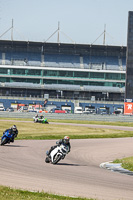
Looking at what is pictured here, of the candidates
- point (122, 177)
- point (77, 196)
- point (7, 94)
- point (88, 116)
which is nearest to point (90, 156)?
point (122, 177)

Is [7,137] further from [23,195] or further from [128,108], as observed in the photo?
[128,108]

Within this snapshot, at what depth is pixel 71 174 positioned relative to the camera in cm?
1722

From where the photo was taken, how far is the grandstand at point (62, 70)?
11525cm

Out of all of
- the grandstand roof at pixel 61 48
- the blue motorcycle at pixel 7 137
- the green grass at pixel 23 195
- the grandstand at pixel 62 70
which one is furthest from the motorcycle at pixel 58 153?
the grandstand roof at pixel 61 48

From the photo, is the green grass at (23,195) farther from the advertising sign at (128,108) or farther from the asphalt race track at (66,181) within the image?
the advertising sign at (128,108)

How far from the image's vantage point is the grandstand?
11525cm

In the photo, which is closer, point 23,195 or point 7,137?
point 23,195

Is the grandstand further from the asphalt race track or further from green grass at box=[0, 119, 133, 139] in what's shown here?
the asphalt race track

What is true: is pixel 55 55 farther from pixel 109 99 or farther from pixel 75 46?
pixel 109 99

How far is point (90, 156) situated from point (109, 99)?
8762 cm

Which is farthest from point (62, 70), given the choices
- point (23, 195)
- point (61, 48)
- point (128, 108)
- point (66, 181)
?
point (23, 195)

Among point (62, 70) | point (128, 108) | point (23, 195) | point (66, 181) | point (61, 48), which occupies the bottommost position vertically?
point (66, 181)

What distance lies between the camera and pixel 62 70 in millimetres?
116688

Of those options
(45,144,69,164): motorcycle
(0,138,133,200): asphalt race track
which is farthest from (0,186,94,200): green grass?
(45,144,69,164): motorcycle
